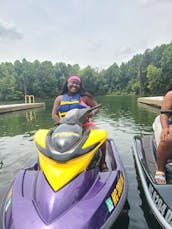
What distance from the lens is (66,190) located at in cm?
181

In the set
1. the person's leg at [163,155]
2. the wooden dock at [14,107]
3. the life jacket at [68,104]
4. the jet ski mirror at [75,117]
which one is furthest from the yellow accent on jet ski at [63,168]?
the wooden dock at [14,107]

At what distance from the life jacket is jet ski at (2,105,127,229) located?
1.12 meters

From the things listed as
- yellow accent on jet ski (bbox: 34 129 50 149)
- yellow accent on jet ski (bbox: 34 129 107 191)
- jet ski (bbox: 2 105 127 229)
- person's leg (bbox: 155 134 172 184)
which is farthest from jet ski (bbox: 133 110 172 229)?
yellow accent on jet ski (bbox: 34 129 50 149)

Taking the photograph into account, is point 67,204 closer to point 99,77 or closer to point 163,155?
point 163,155

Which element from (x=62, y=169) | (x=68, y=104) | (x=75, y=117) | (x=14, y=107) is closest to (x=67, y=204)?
(x=62, y=169)

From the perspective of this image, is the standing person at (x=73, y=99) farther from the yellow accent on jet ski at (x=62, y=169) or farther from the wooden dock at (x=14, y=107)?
the wooden dock at (x=14, y=107)

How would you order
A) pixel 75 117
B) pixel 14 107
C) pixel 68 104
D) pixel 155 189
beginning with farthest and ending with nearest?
pixel 14 107 < pixel 68 104 < pixel 75 117 < pixel 155 189

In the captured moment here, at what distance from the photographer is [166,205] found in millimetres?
1937

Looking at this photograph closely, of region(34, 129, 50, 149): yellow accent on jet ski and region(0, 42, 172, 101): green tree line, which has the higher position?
region(0, 42, 172, 101): green tree line

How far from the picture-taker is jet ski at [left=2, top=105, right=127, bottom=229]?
64.2 inches

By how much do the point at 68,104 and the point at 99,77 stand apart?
70882 mm

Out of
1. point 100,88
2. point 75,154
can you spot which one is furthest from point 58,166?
point 100,88

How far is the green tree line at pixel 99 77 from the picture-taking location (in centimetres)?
5259

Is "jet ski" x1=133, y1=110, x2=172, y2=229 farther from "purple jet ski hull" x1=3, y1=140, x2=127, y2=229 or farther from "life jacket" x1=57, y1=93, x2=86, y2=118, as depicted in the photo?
"life jacket" x1=57, y1=93, x2=86, y2=118
